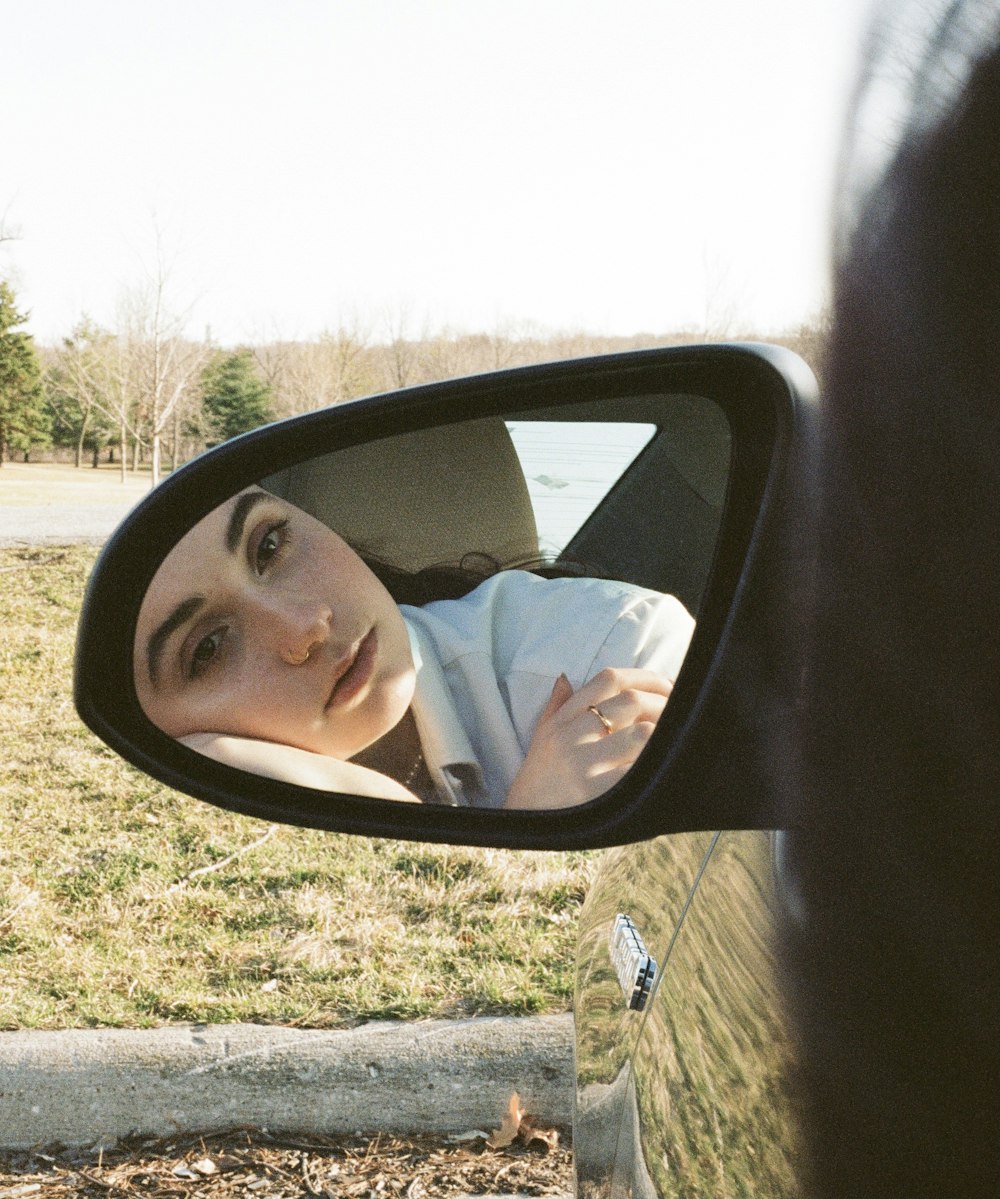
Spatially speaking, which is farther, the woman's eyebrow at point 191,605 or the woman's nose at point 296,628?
the woman's eyebrow at point 191,605

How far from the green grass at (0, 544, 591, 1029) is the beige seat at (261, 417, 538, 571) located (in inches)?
106

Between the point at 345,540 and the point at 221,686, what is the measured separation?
9.0 inches

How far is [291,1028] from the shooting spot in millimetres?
3789

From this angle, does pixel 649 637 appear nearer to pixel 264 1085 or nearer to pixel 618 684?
pixel 618 684

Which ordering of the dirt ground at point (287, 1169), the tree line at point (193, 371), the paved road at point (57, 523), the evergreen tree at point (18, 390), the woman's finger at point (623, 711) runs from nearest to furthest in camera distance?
the woman's finger at point (623, 711)
the dirt ground at point (287, 1169)
the paved road at point (57, 523)
the tree line at point (193, 371)
the evergreen tree at point (18, 390)

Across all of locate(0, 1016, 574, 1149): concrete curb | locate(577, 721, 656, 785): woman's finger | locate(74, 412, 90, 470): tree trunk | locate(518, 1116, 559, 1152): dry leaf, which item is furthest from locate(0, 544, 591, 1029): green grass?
locate(74, 412, 90, 470): tree trunk

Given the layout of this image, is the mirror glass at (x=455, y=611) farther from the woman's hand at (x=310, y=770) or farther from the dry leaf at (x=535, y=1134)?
the dry leaf at (x=535, y=1134)

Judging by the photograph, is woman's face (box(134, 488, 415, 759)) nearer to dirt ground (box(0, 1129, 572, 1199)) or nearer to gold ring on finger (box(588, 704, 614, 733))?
gold ring on finger (box(588, 704, 614, 733))

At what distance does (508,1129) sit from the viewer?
349cm

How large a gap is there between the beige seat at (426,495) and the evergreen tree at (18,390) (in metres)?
41.8

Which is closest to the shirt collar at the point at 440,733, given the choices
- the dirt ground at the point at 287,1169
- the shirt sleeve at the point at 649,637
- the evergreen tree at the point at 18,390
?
the shirt sleeve at the point at 649,637

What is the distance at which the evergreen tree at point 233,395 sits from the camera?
36031mm

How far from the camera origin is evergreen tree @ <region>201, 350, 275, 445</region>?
118 ft

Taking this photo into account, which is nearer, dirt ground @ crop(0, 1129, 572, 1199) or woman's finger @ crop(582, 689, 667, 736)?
woman's finger @ crop(582, 689, 667, 736)
